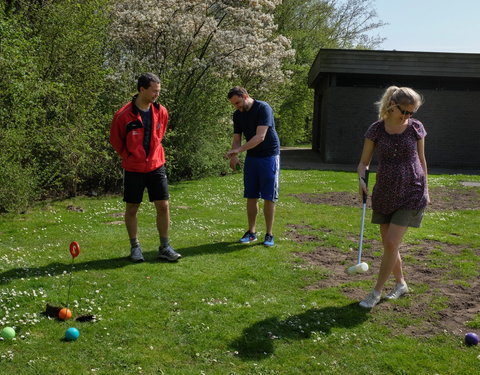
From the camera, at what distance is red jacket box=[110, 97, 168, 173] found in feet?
18.3

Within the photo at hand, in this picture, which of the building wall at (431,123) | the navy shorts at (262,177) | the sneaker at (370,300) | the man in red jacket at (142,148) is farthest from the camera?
the building wall at (431,123)

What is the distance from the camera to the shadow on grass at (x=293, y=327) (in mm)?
3828

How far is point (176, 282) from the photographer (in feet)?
Answer: 17.0

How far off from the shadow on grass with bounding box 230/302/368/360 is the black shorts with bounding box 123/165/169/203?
84.6 inches

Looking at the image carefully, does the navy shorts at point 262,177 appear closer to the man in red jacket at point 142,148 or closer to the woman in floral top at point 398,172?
the man in red jacket at point 142,148

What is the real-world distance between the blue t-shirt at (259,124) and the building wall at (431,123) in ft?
49.6

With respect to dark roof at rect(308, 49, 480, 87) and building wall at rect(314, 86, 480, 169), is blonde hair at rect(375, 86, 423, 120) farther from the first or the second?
building wall at rect(314, 86, 480, 169)

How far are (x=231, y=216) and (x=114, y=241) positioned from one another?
2.66 metres

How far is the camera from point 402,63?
65.6 feet

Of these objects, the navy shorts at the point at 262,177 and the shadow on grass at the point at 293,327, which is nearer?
the shadow on grass at the point at 293,327

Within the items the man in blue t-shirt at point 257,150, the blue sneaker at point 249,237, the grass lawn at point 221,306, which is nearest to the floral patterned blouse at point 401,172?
the grass lawn at point 221,306

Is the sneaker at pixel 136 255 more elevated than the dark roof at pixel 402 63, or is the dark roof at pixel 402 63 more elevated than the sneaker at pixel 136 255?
the dark roof at pixel 402 63

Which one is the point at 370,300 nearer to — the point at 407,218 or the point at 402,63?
the point at 407,218

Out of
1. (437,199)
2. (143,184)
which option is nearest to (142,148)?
(143,184)
